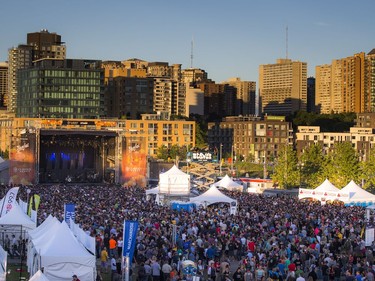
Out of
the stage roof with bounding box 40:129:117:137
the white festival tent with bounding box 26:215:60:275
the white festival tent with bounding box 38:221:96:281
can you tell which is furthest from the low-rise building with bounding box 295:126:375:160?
the white festival tent with bounding box 38:221:96:281

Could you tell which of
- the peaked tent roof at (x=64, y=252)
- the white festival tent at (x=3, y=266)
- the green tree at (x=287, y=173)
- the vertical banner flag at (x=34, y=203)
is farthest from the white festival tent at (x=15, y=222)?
the green tree at (x=287, y=173)

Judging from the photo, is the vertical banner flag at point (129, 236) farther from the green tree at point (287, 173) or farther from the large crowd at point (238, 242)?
the green tree at point (287, 173)

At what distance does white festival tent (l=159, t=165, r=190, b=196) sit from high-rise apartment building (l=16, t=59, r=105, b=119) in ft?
374

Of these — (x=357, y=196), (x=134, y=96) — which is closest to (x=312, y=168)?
(x=357, y=196)

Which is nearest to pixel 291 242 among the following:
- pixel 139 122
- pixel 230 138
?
pixel 139 122

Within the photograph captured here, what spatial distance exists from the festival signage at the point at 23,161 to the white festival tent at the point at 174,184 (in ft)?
76.7

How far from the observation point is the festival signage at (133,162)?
262 ft

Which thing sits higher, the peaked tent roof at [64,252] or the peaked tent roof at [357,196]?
the peaked tent roof at [64,252]

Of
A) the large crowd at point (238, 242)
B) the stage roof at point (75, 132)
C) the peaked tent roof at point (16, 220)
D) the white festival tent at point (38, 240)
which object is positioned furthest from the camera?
the stage roof at point (75, 132)

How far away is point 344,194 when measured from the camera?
177 feet

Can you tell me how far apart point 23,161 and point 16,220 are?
154ft

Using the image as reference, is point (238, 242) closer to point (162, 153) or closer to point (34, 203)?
point (34, 203)

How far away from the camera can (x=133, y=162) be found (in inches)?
3194

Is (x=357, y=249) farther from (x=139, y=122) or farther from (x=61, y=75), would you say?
(x=61, y=75)
